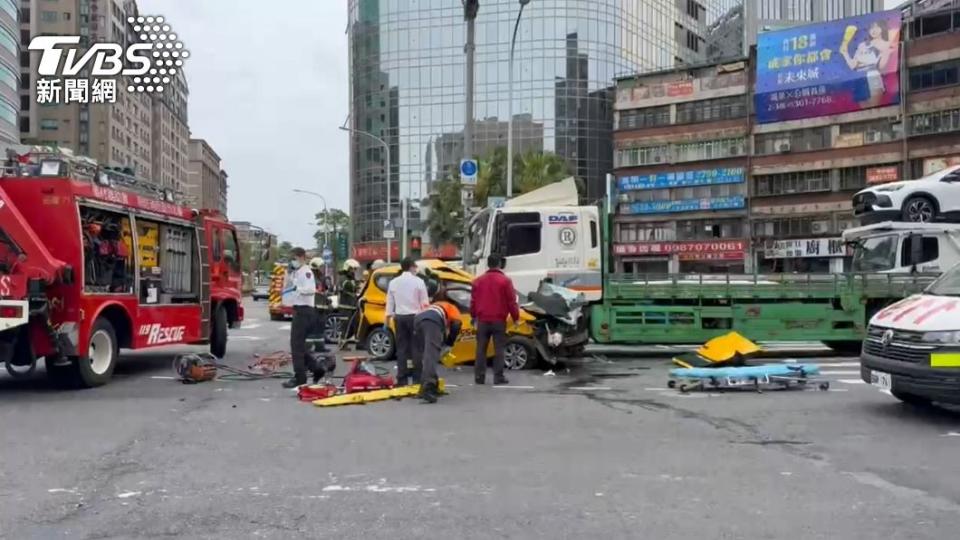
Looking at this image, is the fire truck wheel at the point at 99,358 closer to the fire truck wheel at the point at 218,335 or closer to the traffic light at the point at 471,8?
the fire truck wheel at the point at 218,335

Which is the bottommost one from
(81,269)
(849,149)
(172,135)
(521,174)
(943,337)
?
(943,337)

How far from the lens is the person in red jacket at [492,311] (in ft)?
36.5

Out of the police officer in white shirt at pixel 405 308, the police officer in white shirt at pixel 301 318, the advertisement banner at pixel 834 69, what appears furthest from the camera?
the advertisement banner at pixel 834 69

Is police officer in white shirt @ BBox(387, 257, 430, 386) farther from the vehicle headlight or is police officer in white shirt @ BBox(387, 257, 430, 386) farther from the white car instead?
the white car

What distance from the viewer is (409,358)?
35.4ft

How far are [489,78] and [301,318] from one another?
62.2 metres

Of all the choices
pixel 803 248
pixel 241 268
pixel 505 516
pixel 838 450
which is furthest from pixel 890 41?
pixel 505 516

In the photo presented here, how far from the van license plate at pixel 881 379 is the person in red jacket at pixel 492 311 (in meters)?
4.32

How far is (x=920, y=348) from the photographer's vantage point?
798 cm

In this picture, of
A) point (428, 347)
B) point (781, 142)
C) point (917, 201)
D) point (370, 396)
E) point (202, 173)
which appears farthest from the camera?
point (202, 173)

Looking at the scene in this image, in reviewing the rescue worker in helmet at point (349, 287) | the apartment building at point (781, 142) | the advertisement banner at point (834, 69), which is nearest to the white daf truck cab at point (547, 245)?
the rescue worker in helmet at point (349, 287)

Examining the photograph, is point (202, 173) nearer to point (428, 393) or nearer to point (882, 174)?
point (882, 174)

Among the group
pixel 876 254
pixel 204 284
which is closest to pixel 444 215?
pixel 876 254

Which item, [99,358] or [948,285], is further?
[99,358]
